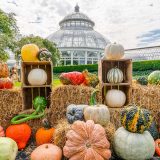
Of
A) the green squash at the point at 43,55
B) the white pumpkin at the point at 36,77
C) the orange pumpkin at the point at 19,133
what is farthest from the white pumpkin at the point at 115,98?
the orange pumpkin at the point at 19,133

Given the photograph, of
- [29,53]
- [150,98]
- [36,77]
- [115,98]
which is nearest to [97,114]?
[115,98]

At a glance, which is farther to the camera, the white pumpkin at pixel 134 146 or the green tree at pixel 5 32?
the green tree at pixel 5 32

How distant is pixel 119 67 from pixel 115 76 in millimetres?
489

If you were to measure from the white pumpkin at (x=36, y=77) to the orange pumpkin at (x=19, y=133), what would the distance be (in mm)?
817

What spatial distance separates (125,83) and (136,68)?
36.4ft

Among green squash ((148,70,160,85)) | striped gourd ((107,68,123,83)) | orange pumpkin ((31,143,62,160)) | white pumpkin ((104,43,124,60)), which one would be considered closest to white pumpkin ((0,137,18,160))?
orange pumpkin ((31,143,62,160))

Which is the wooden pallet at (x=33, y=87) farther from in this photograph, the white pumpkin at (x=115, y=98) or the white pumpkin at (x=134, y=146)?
the white pumpkin at (x=134, y=146)

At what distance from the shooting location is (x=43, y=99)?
5.55 m

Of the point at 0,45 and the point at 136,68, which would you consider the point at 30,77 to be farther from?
the point at 136,68

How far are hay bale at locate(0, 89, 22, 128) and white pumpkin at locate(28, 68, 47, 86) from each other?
307mm

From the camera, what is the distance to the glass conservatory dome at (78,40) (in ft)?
192

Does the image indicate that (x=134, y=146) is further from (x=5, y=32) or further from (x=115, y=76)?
(x=5, y=32)

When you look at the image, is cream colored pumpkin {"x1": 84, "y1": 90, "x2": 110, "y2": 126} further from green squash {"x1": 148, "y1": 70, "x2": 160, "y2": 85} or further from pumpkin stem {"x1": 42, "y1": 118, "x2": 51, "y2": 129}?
green squash {"x1": 148, "y1": 70, "x2": 160, "y2": 85}

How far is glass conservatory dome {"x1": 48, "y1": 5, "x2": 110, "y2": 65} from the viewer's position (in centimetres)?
5866
